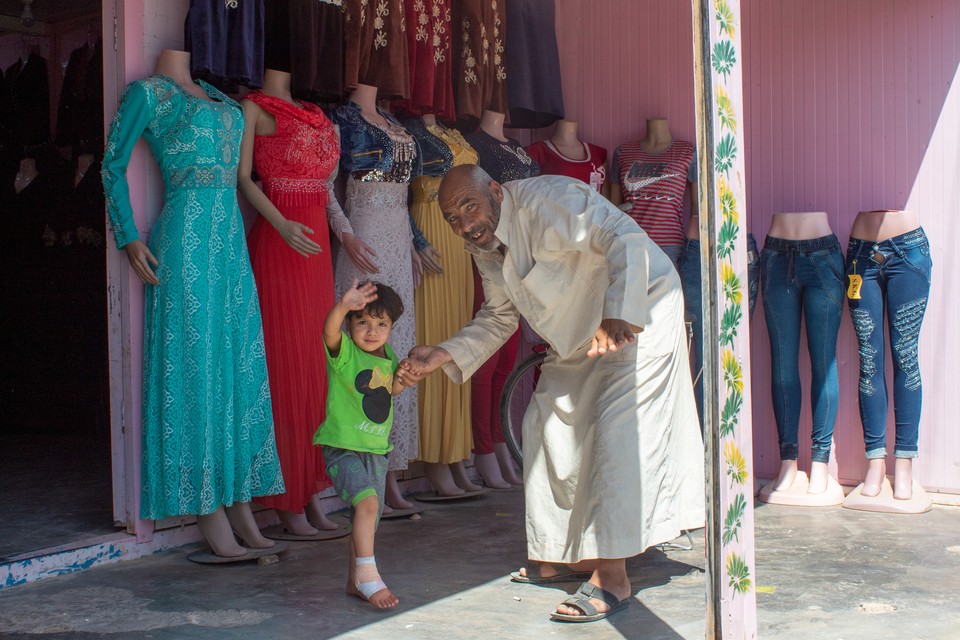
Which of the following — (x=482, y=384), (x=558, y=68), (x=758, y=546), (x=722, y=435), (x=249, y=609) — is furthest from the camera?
(x=558, y=68)

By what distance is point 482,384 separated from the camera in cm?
582

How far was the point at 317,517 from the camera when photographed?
481 cm

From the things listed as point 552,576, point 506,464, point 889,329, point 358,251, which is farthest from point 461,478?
point 889,329

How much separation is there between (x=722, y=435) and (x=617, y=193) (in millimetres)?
3809

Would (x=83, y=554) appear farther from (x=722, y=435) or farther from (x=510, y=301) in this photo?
(x=722, y=435)

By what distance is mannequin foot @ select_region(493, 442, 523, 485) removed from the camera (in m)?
5.95

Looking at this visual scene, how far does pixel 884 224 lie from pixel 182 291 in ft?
11.2

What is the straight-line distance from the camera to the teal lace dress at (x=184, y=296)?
13.7ft

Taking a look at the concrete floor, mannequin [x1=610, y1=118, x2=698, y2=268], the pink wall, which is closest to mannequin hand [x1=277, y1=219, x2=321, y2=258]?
the concrete floor

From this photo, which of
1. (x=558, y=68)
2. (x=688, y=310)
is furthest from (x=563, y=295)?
(x=558, y=68)

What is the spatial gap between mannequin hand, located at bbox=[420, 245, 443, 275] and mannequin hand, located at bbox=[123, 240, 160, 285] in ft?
5.22

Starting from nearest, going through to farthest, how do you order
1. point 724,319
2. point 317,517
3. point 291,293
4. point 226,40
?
point 724,319, point 226,40, point 291,293, point 317,517

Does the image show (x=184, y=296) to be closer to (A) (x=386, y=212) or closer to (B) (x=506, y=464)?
(A) (x=386, y=212)

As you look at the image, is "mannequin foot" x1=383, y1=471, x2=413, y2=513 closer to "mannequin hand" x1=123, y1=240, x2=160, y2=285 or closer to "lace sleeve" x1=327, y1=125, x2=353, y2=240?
"lace sleeve" x1=327, y1=125, x2=353, y2=240
